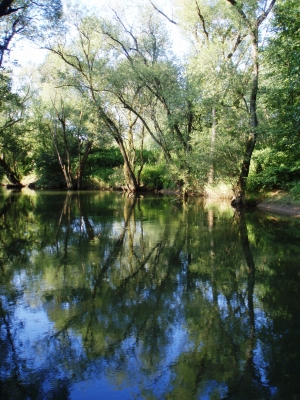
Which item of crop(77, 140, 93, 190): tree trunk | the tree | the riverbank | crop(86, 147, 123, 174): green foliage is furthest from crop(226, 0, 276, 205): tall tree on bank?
crop(86, 147, 123, 174): green foliage

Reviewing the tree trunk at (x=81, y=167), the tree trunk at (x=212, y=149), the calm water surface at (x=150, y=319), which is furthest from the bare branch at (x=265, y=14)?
the tree trunk at (x=81, y=167)

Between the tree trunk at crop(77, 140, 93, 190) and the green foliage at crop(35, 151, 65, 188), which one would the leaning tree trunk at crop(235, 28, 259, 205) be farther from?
the green foliage at crop(35, 151, 65, 188)

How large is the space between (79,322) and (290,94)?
12.8m

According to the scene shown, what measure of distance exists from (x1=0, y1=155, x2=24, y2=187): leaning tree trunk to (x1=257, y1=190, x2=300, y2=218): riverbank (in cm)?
3252

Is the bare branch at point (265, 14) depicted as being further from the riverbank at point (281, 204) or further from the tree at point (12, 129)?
A: the tree at point (12, 129)

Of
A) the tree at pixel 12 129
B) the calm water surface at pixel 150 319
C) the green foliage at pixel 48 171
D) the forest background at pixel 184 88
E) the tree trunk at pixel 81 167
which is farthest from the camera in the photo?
the green foliage at pixel 48 171

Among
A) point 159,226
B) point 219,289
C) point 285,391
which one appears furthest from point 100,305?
point 159,226

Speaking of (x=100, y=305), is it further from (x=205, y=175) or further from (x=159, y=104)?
(x=159, y=104)

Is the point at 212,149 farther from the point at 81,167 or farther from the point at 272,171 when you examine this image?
the point at 81,167

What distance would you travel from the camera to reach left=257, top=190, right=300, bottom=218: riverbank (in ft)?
56.2

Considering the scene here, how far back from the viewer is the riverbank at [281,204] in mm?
17141

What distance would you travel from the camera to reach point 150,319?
17.6ft

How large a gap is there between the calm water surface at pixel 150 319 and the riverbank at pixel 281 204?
21.8ft

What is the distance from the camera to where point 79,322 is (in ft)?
17.1
